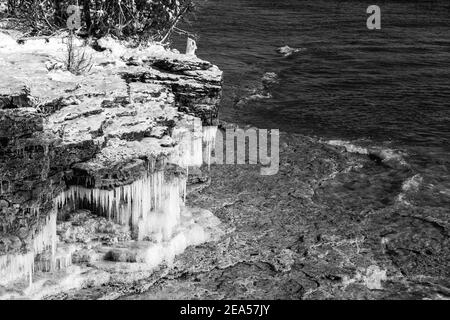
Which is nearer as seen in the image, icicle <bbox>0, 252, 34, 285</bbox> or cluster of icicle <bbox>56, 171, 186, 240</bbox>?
icicle <bbox>0, 252, 34, 285</bbox>

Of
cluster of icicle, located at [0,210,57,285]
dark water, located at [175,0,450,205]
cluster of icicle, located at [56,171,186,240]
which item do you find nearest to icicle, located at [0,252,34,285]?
cluster of icicle, located at [0,210,57,285]

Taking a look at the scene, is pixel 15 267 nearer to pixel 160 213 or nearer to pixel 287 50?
pixel 160 213

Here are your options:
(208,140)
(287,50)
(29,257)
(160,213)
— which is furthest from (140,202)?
(287,50)

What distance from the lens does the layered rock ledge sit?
13.9 metres

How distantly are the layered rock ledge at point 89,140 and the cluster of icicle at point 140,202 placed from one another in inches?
1.1

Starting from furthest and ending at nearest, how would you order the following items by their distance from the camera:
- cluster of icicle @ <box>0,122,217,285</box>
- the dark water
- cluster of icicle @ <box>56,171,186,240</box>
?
the dark water
cluster of icicle @ <box>56,171,186,240</box>
cluster of icicle @ <box>0,122,217,285</box>

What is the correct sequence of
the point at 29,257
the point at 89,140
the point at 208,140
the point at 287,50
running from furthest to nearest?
1. the point at 287,50
2. the point at 208,140
3. the point at 89,140
4. the point at 29,257

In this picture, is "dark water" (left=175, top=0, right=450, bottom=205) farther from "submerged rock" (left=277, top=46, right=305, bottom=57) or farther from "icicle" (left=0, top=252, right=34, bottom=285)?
"icicle" (left=0, top=252, right=34, bottom=285)

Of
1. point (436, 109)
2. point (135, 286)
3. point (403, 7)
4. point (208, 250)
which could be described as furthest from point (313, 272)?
point (403, 7)

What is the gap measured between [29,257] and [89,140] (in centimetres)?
319

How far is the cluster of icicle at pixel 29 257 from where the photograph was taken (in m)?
13.8

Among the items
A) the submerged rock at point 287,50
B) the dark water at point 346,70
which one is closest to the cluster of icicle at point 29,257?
the dark water at point 346,70

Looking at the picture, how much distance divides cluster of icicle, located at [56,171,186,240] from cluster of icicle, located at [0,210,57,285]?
0.77 metres

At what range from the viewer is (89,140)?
597 inches
